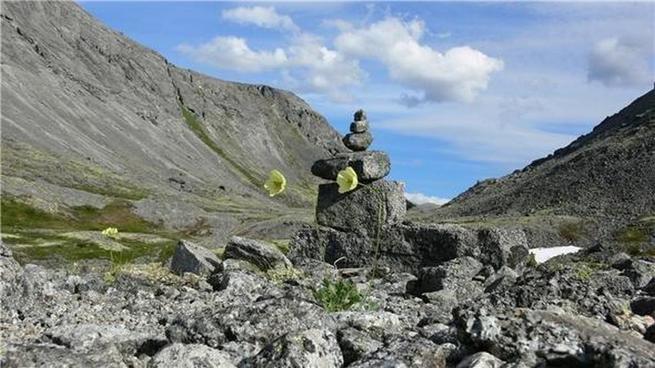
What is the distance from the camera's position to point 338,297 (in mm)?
12289

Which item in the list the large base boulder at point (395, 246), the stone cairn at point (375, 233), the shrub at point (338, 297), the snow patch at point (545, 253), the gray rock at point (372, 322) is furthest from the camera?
the snow patch at point (545, 253)

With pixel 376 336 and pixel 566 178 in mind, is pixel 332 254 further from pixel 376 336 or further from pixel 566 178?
pixel 566 178

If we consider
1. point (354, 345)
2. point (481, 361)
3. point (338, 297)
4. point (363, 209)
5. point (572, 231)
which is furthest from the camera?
point (572, 231)

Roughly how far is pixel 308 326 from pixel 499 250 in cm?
1893

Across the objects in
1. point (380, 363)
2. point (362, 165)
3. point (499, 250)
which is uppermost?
point (362, 165)

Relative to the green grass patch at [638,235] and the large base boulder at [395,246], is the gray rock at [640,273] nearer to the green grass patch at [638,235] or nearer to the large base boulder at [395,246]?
the large base boulder at [395,246]

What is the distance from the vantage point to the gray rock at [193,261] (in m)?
22.1

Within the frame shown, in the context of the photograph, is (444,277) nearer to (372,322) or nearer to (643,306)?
(643,306)

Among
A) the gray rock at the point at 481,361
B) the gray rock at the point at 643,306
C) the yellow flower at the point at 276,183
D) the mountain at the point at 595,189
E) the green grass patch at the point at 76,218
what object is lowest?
the green grass patch at the point at 76,218

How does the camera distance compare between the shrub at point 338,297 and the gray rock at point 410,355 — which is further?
the shrub at point 338,297

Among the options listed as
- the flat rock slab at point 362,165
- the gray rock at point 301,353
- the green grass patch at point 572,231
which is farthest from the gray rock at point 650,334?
the green grass patch at point 572,231

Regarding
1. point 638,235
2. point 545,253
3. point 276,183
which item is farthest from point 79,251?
point 276,183

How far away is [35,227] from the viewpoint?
11656cm

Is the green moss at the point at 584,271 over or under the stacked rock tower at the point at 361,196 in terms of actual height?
under
